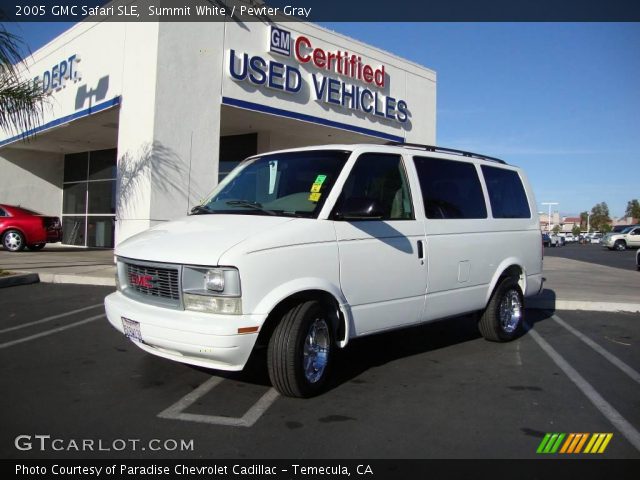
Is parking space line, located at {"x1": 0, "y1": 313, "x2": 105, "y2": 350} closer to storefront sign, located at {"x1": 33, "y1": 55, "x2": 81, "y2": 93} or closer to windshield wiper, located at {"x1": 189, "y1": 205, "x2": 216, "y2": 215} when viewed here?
windshield wiper, located at {"x1": 189, "y1": 205, "x2": 216, "y2": 215}

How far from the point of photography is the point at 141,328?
3.82 m

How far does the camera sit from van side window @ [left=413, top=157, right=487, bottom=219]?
5.03 m

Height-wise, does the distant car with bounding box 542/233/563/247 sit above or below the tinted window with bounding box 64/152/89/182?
below

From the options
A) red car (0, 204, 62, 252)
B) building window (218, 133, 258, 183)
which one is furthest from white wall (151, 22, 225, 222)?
red car (0, 204, 62, 252)

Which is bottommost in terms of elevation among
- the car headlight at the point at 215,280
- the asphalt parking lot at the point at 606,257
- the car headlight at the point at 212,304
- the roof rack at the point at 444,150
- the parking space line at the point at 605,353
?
the parking space line at the point at 605,353

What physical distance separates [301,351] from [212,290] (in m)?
0.82

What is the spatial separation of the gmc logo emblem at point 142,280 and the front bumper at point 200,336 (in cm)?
20

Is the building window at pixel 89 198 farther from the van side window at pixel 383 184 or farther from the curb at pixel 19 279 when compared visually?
the van side window at pixel 383 184

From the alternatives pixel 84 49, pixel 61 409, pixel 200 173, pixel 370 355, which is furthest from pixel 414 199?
pixel 84 49

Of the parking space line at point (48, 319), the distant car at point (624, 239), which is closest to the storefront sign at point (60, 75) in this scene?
the parking space line at point (48, 319)

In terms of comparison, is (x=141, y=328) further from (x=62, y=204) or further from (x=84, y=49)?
(x=62, y=204)

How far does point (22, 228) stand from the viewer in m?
16.0

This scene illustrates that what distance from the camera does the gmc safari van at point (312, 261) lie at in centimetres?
358

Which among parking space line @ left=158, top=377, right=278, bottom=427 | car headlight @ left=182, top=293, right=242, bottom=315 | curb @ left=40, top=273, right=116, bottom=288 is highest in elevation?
car headlight @ left=182, top=293, right=242, bottom=315
